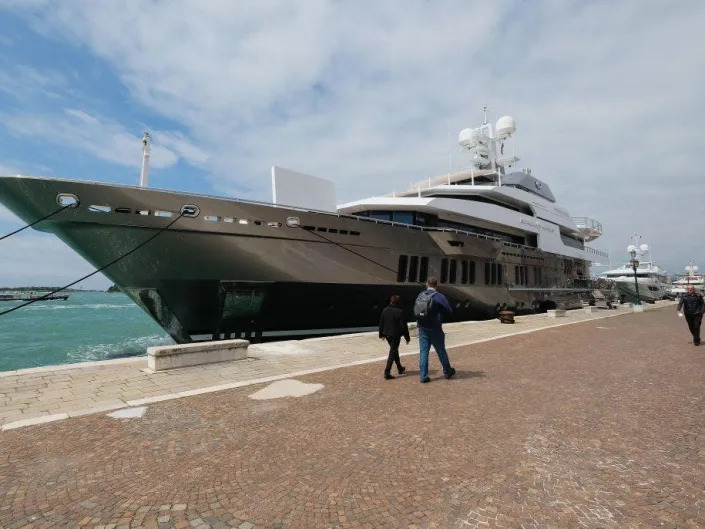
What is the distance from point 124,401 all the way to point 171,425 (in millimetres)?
1352

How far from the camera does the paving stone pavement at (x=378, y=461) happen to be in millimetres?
2734

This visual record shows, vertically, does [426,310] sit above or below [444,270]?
below

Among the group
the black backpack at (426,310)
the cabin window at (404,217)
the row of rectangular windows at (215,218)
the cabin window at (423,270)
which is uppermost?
the cabin window at (404,217)

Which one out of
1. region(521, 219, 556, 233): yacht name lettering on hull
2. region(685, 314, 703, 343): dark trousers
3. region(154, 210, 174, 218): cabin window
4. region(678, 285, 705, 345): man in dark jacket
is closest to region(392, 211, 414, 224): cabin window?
region(521, 219, 556, 233): yacht name lettering on hull

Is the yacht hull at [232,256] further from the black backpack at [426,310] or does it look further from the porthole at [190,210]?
the black backpack at [426,310]

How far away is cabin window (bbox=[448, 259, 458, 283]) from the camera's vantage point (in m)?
16.8

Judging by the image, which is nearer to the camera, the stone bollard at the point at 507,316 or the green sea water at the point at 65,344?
the stone bollard at the point at 507,316

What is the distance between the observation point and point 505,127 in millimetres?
27297

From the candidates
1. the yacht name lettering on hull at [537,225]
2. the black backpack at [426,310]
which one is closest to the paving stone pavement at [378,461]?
the black backpack at [426,310]

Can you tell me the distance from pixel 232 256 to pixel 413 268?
7.30m

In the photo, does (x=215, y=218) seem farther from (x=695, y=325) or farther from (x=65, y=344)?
(x=65, y=344)

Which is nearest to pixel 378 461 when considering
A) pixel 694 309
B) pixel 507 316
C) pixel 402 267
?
pixel 402 267

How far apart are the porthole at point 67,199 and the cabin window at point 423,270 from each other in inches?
457

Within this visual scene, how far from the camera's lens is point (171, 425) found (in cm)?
455
